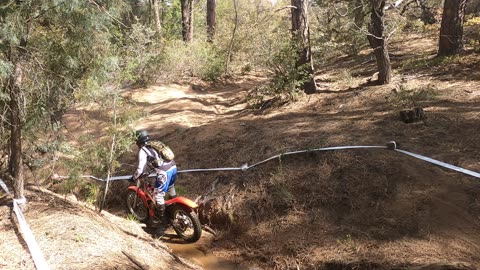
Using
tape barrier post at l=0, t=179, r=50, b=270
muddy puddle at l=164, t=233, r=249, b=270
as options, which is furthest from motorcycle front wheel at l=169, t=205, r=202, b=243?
tape barrier post at l=0, t=179, r=50, b=270

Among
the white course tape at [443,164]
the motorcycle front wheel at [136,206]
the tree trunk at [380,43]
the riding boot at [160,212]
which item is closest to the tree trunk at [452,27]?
the tree trunk at [380,43]

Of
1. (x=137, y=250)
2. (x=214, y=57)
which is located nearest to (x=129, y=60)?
(x=137, y=250)

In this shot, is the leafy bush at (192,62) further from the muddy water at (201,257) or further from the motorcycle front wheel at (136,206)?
the muddy water at (201,257)

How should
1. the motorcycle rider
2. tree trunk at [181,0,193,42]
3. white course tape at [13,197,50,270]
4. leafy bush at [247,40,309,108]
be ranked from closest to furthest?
white course tape at [13,197,50,270]
the motorcycle rider
leafy bush at [247,40,309,108]
tree trunk at [181,0,193,42]

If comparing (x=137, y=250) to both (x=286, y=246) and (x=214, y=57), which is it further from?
(x=214, y=57)

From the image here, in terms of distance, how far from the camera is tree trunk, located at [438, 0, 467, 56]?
11.1 m

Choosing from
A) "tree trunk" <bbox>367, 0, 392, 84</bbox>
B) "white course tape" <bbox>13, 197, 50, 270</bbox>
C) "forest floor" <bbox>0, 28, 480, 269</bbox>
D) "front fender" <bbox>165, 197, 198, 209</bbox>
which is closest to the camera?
"white course tape" <bbox>13, 197, 50, 270</bbox>

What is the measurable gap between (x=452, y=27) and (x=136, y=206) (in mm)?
9718

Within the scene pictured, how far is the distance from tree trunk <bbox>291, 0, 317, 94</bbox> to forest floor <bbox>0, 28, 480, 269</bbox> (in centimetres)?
126

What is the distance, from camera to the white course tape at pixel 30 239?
411cm

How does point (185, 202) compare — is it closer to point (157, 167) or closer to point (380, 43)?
point (157, 167)

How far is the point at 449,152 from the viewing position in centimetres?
636

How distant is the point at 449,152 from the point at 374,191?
1.46 m

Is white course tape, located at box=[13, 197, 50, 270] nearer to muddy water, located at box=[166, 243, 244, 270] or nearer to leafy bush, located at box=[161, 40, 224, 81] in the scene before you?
muddy water, located at box=[166, 243, 244, 270]
